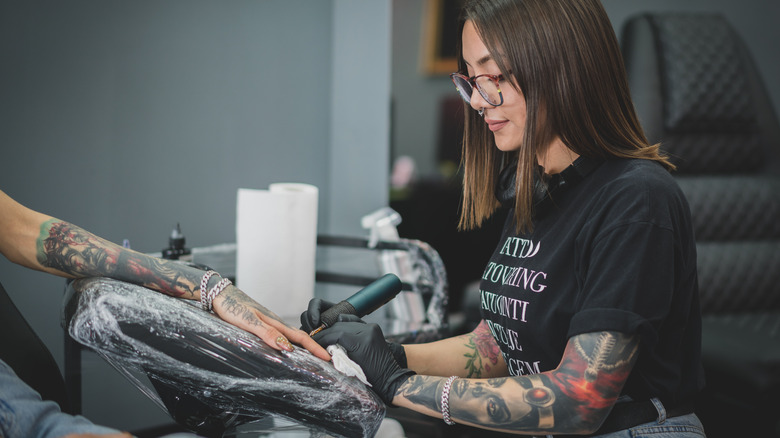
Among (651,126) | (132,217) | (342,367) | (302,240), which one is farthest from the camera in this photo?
(651,126)

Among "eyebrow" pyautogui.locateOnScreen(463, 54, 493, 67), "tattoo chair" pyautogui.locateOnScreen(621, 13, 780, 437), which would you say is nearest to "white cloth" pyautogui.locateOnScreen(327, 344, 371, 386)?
"eyebrow" pyautogui.locateOnScreen(463, 54, 493, 67)

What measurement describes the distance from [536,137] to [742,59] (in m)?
1.77

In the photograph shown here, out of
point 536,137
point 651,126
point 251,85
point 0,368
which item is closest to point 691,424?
point 536,137

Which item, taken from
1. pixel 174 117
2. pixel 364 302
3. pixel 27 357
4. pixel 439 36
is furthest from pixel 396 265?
pixel 439 36

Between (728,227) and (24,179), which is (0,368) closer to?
(24,179)

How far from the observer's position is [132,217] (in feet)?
5.56

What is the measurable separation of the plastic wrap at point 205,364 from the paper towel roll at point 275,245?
405 millimetres

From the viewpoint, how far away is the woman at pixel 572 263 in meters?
0.84

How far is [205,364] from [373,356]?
10.5 inches

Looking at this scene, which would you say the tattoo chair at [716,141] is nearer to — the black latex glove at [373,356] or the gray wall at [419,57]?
the gray wall at [419,57]

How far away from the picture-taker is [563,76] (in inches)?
37.1

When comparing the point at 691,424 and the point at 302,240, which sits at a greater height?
the point at 302,240

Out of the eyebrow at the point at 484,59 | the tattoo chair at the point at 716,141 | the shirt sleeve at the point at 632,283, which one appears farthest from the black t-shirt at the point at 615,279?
the tattoo chair at the point at 716,141

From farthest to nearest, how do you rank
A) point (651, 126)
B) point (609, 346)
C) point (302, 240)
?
point (651, 126), point (302, 240), point (609, 346)
